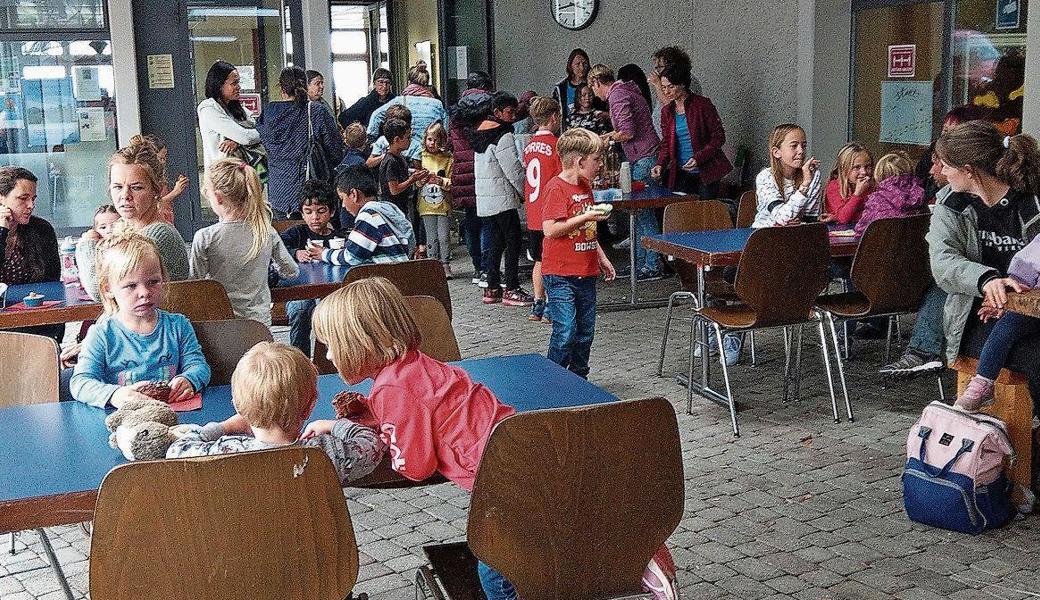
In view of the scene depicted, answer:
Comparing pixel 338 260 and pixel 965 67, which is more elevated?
pixel 965 67

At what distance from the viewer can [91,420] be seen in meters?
3.18

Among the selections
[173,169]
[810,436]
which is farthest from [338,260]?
[173,169]

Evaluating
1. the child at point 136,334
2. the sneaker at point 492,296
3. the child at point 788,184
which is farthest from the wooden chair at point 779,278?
the sneaker at point 492,296

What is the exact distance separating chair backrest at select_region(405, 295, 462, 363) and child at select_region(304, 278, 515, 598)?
99 centimetres

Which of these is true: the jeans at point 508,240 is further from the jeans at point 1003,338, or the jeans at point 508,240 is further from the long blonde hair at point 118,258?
the long blonde hair at point 118,258

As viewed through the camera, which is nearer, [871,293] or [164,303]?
[164,303]

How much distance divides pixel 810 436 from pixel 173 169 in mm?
8597

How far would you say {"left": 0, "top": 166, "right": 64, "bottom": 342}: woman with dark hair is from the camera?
5574mm

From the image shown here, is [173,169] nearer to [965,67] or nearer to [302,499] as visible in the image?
[965,67]

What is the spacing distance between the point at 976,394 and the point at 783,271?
1216 millimetres

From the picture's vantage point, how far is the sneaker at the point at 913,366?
6.18 m

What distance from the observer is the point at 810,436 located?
5559 millimetres

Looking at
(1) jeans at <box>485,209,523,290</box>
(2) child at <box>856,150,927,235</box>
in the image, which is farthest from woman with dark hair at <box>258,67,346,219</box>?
(2) child at <box>856,150,927,235</box>

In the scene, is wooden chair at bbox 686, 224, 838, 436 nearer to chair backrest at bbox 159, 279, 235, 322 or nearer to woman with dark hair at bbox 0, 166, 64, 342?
chair backrest at bbox 159, 279, 235, 322
